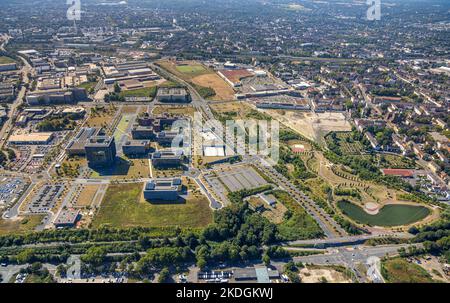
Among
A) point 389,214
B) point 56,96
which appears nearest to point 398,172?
point 389,214

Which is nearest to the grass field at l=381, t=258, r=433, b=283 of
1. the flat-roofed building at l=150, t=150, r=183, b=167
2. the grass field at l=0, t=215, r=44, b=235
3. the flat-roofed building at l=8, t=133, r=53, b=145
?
the flat-roofed building at l=150, t=150, r=183, b=167

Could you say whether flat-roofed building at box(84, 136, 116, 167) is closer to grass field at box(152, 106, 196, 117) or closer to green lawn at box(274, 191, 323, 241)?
grass field at box(152, 106, 196, 117)

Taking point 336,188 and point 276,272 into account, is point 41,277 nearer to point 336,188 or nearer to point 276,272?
point 276,272

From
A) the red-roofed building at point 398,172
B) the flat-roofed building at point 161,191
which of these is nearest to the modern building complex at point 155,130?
the flat-roofed building at point 161,191

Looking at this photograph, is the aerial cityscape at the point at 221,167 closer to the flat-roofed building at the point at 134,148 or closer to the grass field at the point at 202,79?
the flat-roofed building at the point at 134,148

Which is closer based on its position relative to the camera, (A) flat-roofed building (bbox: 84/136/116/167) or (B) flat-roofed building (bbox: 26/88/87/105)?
(A) flat-roofed building (bbox: 84/136/116/167)

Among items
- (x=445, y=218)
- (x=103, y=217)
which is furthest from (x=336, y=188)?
(x=103, y=217)
